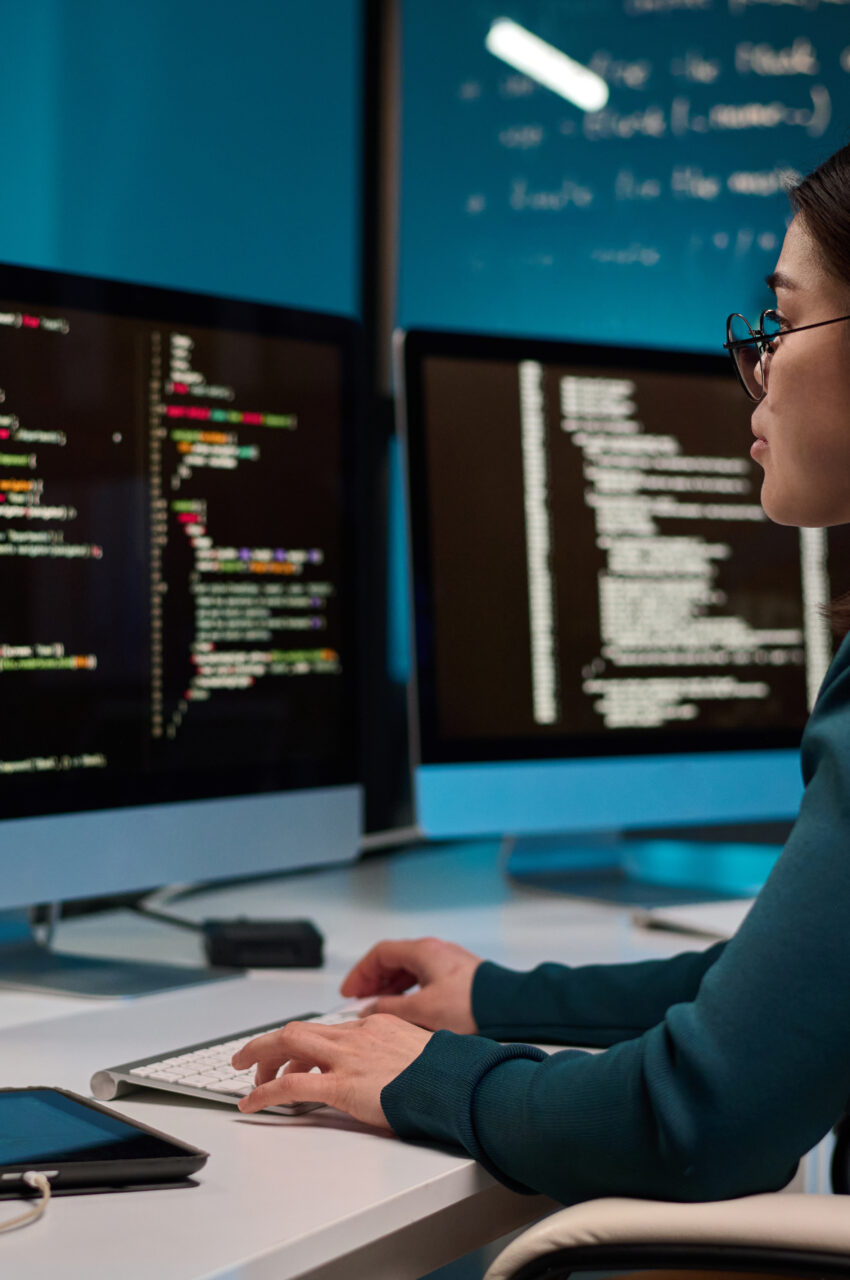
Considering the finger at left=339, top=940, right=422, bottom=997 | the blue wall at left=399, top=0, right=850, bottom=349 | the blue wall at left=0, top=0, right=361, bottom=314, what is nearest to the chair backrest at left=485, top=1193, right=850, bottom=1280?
the finger at left=339, top=940, right=422, bottom=997

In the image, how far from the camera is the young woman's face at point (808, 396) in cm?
76

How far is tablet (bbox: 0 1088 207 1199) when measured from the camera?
625 mm

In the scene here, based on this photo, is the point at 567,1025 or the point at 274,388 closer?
the point at 567,1025

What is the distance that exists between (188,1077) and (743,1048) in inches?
14.0

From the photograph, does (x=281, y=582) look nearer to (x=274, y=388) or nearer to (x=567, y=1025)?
(x=274, y=388)

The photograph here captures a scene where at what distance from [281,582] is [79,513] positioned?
0.22 m

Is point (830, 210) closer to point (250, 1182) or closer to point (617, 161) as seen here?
point (250, 1182)

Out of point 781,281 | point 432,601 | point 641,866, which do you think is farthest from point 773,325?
point 641,866

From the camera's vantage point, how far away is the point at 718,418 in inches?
61.2

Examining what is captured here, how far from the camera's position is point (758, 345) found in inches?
37.6

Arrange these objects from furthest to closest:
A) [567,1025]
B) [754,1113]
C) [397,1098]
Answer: [567,1025], [397,1098], [754,1113]

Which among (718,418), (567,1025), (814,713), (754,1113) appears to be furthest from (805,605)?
(754,1113)

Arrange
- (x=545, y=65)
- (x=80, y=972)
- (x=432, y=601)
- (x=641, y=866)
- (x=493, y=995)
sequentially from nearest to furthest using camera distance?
(x=493, y=995) → (x=80, y=972) → (x=432, y=601) → (x=641, y=866) → (x=545, y=65)

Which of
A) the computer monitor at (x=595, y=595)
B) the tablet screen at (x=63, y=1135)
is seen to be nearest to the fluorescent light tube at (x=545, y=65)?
the computer monitor at (x=595, y=595)
